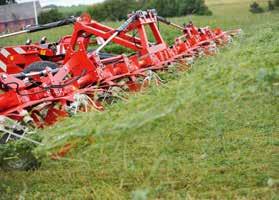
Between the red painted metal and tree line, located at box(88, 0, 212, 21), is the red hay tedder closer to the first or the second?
the red painted metal

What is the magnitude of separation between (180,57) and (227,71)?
249 inches

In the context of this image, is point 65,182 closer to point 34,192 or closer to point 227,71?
point 34,192

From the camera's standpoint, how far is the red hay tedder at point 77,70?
5.62 m

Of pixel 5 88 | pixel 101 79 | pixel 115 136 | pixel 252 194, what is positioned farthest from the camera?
pixel 101 79

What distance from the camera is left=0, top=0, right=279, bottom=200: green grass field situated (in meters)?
2.78

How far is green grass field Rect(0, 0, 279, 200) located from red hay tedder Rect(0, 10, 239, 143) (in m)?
0.49

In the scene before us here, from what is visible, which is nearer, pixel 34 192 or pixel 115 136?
pixel 115 136

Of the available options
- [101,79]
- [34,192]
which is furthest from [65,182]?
[101,79]

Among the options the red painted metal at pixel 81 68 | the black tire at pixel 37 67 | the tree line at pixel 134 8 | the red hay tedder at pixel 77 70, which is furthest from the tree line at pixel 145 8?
the black tire at pixel 37 67

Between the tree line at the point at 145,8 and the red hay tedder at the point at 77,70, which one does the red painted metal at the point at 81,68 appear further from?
the tree line at the point at 145,8

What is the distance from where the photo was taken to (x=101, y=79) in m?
7.11

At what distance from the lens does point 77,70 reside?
23.6 feet

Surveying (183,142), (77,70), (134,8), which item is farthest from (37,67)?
(134,8)

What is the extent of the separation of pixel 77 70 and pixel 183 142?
180 cm
